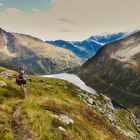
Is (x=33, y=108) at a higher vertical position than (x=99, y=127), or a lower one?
higher

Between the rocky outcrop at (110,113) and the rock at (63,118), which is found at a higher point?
the rock at (63,118)

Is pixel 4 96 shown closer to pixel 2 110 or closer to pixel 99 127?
pixel 2 110

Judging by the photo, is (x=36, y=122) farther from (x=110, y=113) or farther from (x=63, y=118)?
(x=110, y=113)

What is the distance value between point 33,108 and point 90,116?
1125 cm

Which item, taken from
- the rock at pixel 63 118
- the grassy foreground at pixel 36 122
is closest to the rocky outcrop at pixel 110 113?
the grassy foreground at pixel 36 122

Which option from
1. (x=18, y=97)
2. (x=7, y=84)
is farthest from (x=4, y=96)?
(x=7, y=84)

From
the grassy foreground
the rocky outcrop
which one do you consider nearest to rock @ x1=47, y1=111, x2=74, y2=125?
the grassy foreground

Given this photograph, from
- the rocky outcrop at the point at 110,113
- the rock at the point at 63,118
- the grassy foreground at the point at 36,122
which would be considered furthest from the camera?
the rocky outcrop at the point at 110,113

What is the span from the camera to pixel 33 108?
26.2 meters

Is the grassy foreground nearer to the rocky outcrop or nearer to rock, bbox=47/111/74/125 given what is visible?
rock, bbox=47/111/74/125

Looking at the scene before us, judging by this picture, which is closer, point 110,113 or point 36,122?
point 36,122

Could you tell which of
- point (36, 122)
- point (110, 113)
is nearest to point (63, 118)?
point (36, 122)

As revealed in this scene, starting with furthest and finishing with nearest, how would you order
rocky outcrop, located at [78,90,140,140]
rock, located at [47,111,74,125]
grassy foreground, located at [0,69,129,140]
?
rocky outcrop, located at [78,90,140,140] < rock, located at [47,111,74,125] < grassy foreground, located at [0,69,129,140]

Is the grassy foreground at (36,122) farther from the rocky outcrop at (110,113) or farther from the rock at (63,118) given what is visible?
the rocky outcrop at (110,113)
